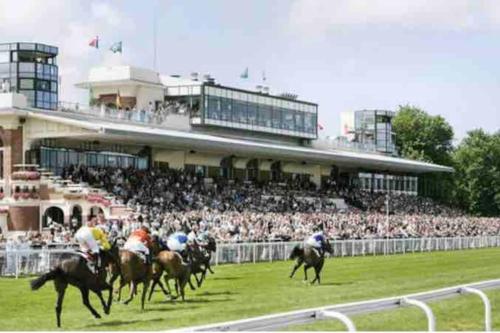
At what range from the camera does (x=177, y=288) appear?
19141 mm

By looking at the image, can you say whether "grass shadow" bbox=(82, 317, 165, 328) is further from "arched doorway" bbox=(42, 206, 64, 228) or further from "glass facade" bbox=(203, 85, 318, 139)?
"glass facade" bbox=(203, 85, 318, 139)

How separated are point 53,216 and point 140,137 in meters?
4.93

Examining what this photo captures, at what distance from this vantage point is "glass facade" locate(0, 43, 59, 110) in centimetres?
4403

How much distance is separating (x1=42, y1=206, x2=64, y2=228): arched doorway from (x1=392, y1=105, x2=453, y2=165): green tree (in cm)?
5357

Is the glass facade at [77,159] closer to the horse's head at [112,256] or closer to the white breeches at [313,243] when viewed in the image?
the white breeches at [313,243]

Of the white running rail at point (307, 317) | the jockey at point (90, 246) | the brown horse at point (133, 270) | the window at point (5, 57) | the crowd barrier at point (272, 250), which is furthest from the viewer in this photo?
the window at point (5, 57)

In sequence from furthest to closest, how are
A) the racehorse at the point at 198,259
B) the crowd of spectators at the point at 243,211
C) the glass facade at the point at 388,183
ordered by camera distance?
the glass facade at the point at 388,183
the crowd of spectators at the point at 243,211
the racehorse at the point at 198,259

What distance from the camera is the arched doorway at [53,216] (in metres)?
40.0

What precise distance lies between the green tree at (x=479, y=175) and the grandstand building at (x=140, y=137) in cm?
1806

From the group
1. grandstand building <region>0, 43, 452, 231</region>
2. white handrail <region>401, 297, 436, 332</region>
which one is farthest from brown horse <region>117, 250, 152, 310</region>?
grandstand building <region>0, 43, 452, 231</region>

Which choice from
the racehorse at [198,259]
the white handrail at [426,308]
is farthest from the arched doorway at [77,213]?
the white handrail at [426,308]

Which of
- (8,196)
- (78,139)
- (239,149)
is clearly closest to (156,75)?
(239,149)

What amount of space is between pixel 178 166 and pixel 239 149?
324 cm

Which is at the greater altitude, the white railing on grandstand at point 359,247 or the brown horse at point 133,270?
the brown horse at point 133,270
